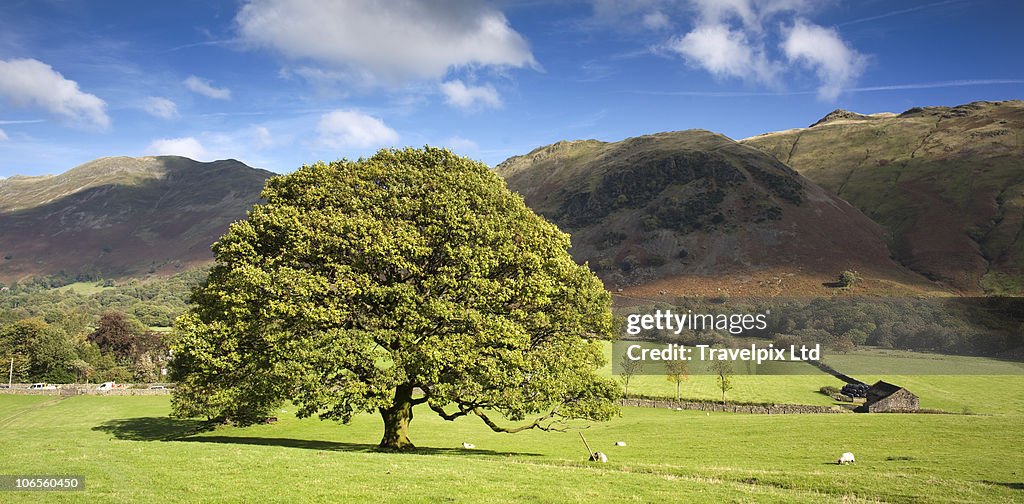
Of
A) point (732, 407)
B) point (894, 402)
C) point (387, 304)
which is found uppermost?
point (387, 304)

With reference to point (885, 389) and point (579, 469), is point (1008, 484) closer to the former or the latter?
point (579, 469)

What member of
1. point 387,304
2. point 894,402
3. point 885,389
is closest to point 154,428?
point 387,304

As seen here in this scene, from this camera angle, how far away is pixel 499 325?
86.2 feet

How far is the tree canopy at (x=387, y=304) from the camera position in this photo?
2512 cm

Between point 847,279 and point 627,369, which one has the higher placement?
point 847,279

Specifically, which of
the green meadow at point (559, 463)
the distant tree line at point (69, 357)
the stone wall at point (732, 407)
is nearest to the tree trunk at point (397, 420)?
the green meadow at point (559, 463)

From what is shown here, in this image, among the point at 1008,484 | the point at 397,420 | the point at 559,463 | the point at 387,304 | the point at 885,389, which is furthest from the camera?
the point at 885,389

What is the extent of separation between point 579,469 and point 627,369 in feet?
227

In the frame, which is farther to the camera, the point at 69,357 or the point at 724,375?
the point at 69,357

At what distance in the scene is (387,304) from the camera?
2712 cm

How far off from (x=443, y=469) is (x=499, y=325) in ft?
23.9

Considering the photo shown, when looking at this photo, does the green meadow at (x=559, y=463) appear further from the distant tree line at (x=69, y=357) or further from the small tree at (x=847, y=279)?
the small tree at (x=847, y=279)

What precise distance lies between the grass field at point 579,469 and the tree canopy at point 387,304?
3.16 metres

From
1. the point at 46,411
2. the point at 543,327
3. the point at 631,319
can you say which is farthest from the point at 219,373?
the point at 631,319
